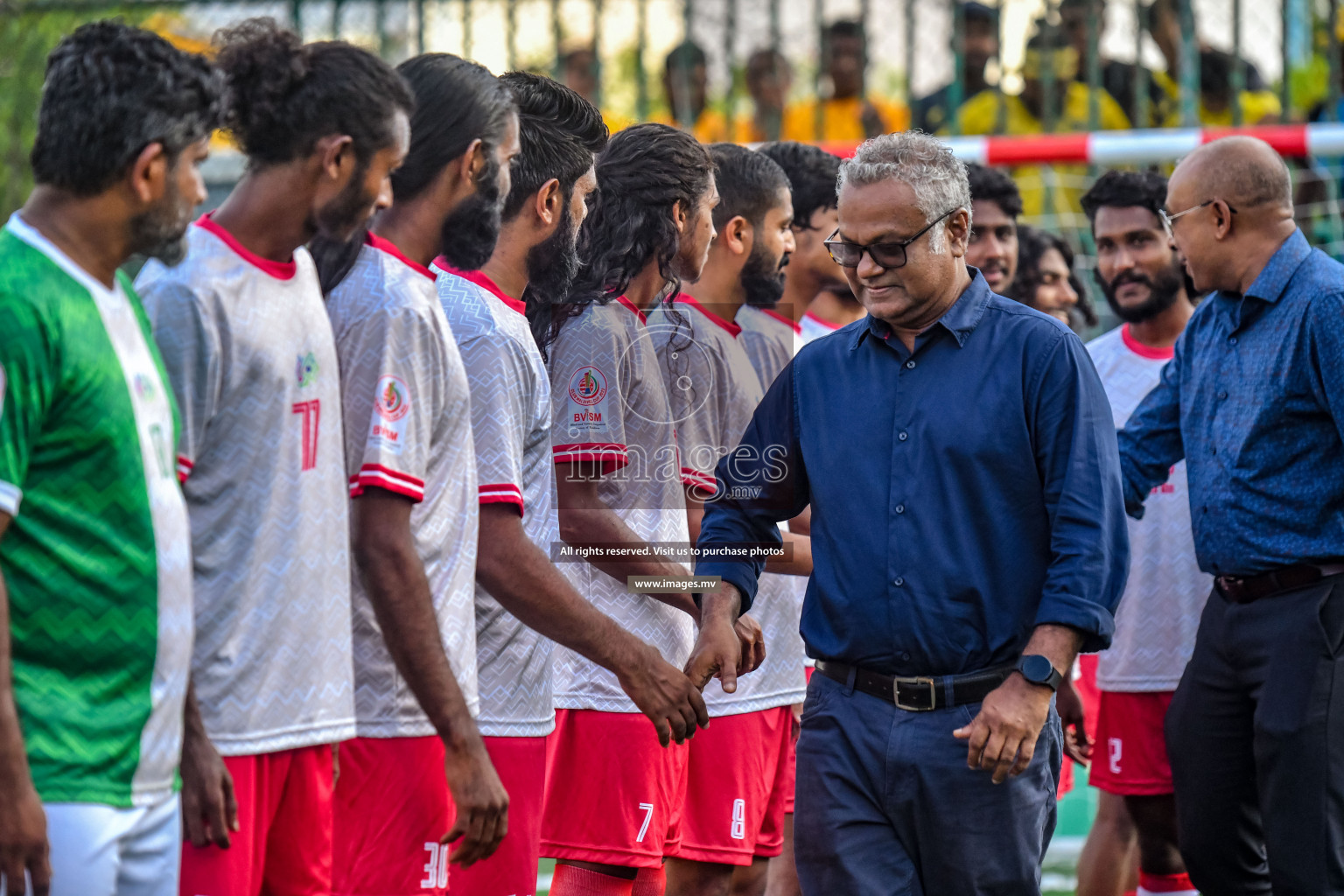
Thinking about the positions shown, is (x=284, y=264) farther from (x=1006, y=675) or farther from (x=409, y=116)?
(x=1006, y=675)

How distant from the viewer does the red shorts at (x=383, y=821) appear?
9.87 ft

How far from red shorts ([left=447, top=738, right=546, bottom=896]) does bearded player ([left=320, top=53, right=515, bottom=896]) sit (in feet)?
0.45

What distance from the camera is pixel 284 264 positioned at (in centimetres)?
271

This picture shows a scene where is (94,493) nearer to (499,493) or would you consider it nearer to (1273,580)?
(499,493)

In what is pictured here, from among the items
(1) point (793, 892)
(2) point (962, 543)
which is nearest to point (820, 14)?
(1) point (793, 892)

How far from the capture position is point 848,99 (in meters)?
9.14

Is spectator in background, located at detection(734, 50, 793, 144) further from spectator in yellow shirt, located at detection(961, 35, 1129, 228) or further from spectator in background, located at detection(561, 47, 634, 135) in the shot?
spectator in yellow shirt, located at detection(961, 35, 1129, 228)

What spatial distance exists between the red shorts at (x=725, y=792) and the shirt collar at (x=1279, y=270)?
1801 millimetres

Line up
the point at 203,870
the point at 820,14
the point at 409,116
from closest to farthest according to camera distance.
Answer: the point at 203,870
the point at 409,116
the point at 820,14

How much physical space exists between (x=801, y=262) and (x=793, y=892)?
6.83ft

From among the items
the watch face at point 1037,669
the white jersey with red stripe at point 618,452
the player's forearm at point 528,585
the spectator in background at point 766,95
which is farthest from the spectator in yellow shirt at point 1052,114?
the player's forearm at point 528,585

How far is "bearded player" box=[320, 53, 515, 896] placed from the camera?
282 cm

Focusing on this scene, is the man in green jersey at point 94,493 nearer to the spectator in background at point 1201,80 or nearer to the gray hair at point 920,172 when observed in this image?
the gray hair at point 920,172

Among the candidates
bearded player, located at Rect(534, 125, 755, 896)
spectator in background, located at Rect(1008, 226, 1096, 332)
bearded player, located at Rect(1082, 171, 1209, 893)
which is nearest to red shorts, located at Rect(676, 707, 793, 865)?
bearded player, located at Rect(534, 125, 755, 896)
